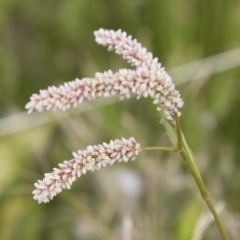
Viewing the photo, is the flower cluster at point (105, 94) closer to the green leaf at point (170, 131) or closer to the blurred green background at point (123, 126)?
the green leaf at point (170, 131)

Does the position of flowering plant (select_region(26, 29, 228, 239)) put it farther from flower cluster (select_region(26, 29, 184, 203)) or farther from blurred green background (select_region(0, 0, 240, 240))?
blurred green background (select_region(0, 0, 240, 240))

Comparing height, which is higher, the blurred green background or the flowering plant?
the blurred green background

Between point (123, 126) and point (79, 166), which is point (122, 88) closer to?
point (79, 166)

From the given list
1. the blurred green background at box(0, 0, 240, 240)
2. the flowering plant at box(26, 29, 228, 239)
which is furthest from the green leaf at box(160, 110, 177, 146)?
the blurred green background at box(0, 0, 240, 240)

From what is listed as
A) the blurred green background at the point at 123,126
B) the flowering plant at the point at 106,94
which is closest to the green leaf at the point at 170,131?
the flowering plant at the point at 106,94

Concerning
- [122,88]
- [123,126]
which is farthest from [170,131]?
[123,126]
